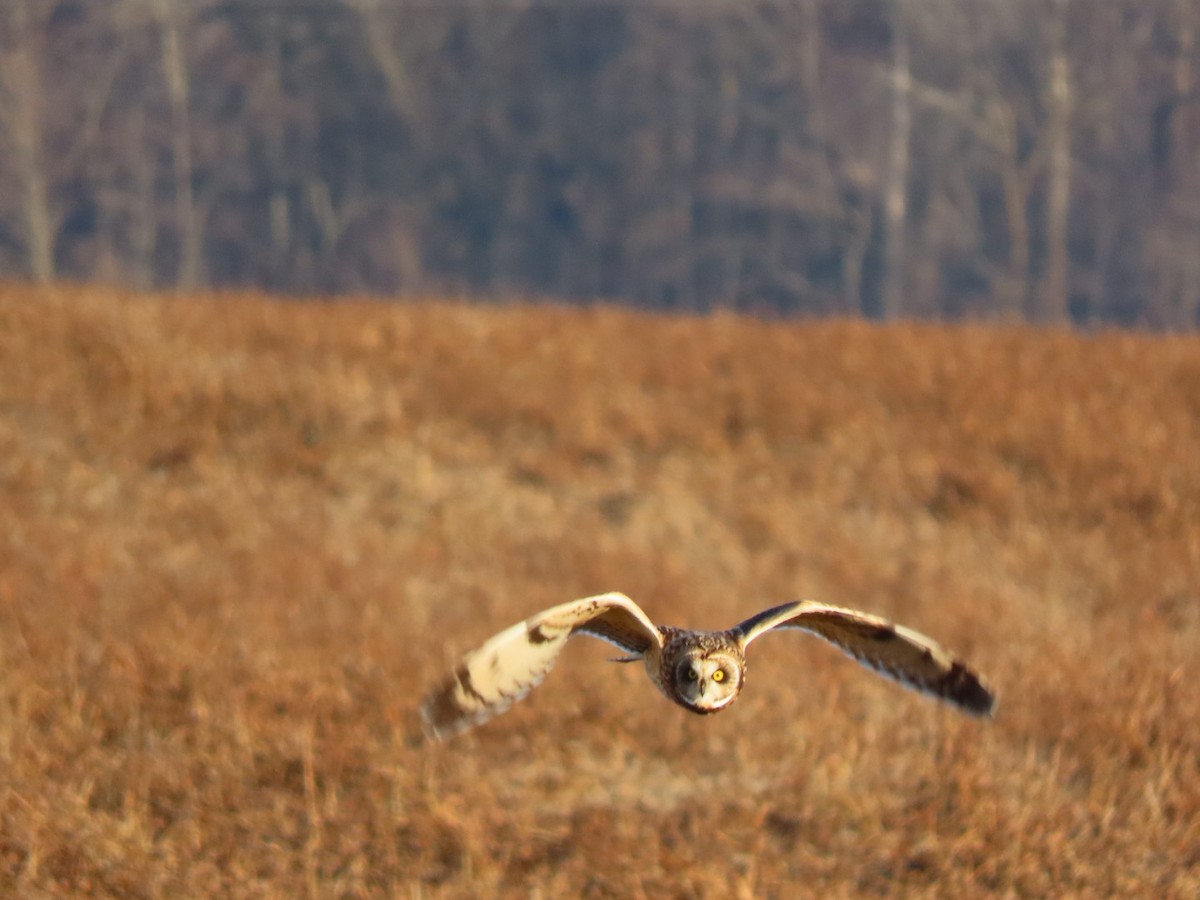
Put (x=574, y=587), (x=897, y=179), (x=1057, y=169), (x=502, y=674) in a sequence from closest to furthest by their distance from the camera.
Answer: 1. (x=502, y=674)
2. (x=574, y=587)
3. (x=1057, y=169)
4. (x=897, y=179)

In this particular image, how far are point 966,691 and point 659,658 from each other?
Answer: 0.94 metres

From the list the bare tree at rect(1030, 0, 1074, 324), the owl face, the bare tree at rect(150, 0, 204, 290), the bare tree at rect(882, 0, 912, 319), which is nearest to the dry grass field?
the owl face

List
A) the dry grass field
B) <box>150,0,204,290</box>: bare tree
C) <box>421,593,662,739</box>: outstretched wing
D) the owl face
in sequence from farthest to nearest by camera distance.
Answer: <box>150,0,204,290</box>: bare tree → the dry grass field → <box>421,593,662,739</box>: outstretched wing → the owl face

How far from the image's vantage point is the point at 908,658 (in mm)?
3467

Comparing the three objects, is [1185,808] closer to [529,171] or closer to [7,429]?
[7,429]

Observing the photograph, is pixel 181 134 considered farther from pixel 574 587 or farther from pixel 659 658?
pixel 659 658

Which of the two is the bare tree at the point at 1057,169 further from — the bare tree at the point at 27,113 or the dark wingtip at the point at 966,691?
the dark wingtip at the point at 966,691

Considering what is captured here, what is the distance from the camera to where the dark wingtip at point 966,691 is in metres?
3.34

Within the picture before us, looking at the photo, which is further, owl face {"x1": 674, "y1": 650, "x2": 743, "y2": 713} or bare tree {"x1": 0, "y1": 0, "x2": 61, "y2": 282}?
bare tree {"x1": 0, "y1": 0, "x2": 61, "y2": 282}

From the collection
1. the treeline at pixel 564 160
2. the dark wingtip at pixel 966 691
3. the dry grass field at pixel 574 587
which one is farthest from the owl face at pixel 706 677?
the treeline at pixel 564 160

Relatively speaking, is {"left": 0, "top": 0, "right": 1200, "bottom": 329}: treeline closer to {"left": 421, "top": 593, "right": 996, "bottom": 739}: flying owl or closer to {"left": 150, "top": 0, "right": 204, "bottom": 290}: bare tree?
{"left": 150, "top": 0, "right": 204, "bottom": 290}: bare tree

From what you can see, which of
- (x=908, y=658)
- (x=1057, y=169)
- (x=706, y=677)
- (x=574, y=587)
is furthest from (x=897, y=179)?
(x=706, y=677)

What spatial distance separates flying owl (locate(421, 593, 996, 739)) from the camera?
2.72 m

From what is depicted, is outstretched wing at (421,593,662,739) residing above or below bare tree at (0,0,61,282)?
below
